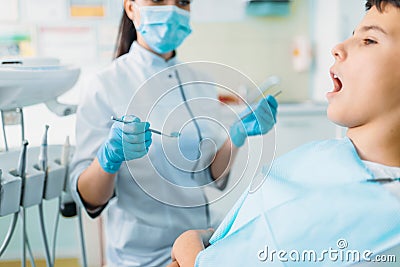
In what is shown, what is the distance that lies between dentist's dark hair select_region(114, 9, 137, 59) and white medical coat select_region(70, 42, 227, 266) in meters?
0.04

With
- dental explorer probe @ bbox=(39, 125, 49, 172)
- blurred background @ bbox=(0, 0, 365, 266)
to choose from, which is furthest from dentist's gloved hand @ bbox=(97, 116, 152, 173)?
blurred background @ bbox=(0, 0, 365, 266)

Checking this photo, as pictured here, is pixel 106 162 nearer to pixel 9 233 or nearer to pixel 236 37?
pixel 9 233

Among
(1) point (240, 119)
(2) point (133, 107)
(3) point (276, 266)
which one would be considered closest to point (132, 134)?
(2) point (133, 107)

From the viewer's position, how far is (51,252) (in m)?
1.08

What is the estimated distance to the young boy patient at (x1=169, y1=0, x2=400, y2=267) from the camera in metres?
0.73

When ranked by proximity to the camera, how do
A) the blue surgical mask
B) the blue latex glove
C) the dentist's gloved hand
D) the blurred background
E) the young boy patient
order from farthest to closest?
the blurred background, the blue surgical mask, the blue latex glove, the dentist's gloved hand, the young boy patient

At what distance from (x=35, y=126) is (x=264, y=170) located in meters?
0.47

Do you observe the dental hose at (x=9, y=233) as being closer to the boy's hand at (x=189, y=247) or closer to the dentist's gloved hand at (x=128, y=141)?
the dentist's gloved hand at (x=128, y=141)

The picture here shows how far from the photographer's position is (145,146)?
0.89 meters

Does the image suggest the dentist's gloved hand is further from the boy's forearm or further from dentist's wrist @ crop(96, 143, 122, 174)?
the boy's forearm

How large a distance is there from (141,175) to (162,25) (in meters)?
0.35

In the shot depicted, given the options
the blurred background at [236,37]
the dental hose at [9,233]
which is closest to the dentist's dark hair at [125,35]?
the dental hose at [9,233]

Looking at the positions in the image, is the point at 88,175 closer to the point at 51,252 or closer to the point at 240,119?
the point at 51,252

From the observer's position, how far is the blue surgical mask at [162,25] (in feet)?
3.54
